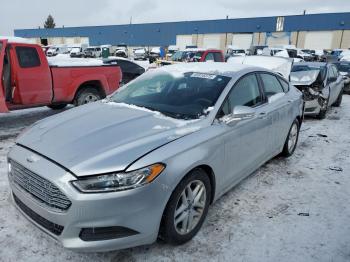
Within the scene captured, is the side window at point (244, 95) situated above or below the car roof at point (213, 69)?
below

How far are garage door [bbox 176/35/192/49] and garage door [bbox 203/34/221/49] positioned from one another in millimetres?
2825

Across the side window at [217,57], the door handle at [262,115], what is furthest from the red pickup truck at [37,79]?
the side window at [217,57]

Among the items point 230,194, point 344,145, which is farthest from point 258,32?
point 230,194

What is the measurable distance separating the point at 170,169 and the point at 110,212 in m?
0.58

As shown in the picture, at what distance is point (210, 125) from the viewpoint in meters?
3.30

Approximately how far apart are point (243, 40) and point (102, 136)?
174 ft

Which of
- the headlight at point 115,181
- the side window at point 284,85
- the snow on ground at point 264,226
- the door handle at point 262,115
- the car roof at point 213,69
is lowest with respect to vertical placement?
the snow on ground at point 264,226

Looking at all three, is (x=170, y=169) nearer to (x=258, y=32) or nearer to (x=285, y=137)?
(x=285, y=137)

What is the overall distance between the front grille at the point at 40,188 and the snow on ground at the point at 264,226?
0.59 meters

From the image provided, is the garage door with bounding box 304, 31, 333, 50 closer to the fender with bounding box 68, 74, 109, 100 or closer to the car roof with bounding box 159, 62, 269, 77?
the fender with bounding box 68, 74, 109, 100

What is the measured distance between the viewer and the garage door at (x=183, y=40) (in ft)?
188

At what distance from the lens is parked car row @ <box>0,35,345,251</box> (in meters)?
2.48

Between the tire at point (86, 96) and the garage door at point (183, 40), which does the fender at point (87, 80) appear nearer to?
the tire at point (86, 96)

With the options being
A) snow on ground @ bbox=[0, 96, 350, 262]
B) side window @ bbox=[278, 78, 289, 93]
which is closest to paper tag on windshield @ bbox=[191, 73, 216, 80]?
snow on ground @ bbox=[0, 96, 350, 262]
